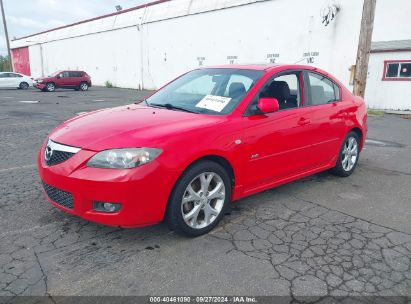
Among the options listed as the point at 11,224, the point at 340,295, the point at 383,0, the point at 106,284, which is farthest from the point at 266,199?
the point at 383,0

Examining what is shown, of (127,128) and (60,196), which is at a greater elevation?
(127,128)

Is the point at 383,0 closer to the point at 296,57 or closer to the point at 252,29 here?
the point at 296,57

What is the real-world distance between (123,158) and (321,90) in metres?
2.95

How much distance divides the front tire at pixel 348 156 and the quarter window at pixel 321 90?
649 mm

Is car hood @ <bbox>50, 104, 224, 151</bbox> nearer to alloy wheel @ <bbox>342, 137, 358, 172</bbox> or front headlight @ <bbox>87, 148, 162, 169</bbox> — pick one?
front headlight @ <bbox>87, 148, 162, 169</bbox>

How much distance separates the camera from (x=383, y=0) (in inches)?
530

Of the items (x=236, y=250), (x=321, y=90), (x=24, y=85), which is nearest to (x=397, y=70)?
(x=321, y=90)

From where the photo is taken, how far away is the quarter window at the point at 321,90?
448 centimetres

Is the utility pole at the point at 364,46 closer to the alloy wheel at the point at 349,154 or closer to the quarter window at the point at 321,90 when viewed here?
the alloy wheel at the point at 349,154

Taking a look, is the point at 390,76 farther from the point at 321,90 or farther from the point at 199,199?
the point at 199,199

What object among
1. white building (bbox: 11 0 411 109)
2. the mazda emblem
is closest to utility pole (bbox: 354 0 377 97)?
white building (bbox: 11 0 411 109)

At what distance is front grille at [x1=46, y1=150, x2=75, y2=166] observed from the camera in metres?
3.05

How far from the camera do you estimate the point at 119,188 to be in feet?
9.17

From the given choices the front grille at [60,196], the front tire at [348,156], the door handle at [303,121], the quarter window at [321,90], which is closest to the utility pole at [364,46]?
the front tire at [348,156]
